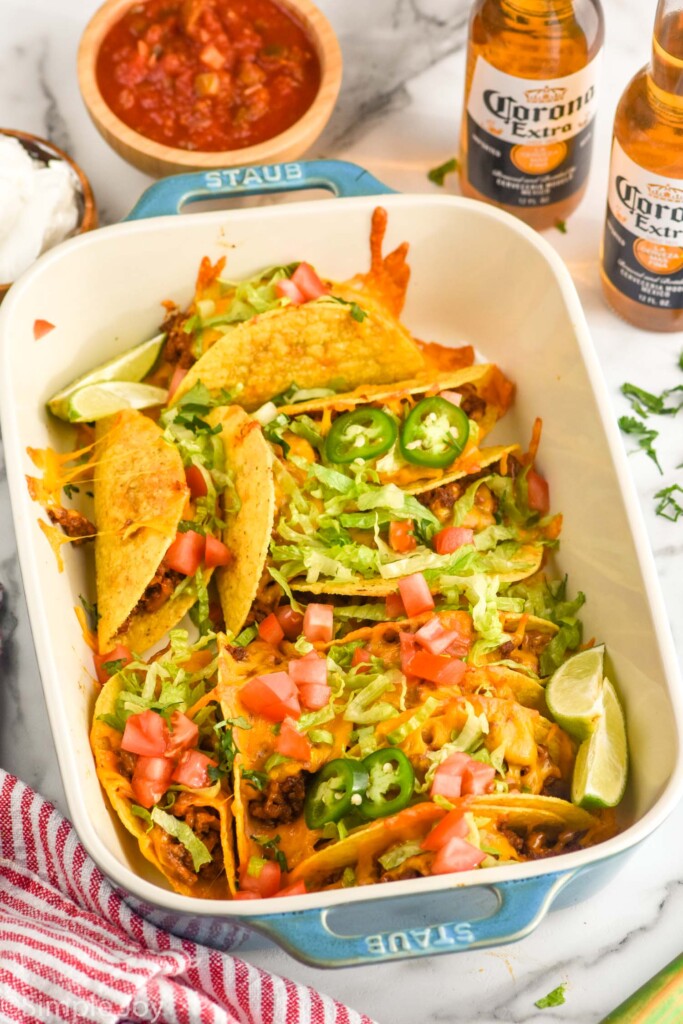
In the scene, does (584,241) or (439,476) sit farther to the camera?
(584,241)

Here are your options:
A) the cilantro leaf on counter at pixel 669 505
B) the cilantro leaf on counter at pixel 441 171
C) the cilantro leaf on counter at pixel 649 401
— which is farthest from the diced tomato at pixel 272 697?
the cilantro leaf on counter at pixel 441 171

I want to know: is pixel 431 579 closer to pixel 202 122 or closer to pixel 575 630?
pixel 575 630

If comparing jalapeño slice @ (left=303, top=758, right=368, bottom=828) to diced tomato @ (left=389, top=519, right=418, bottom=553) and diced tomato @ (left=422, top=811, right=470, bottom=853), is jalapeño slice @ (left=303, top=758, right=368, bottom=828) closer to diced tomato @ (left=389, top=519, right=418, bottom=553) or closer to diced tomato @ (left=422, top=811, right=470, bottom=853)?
diced tomato @ (left=422, top=811, right=470, bottom=853)

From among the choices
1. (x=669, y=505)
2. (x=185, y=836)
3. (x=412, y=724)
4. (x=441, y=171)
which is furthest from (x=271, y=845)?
(x=441, y=171)

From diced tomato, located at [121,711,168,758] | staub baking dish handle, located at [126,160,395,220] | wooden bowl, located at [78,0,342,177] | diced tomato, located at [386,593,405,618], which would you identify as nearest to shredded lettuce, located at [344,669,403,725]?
diced tomato, located at [386,593,405,618]

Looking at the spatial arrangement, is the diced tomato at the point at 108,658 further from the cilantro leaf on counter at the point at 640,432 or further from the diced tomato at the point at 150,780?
the cilantro leaf on counter at the point at 640,432

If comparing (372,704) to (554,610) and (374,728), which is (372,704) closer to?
(374,728)

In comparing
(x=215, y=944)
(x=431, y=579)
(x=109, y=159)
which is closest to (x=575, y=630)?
(x=431, y=579)
